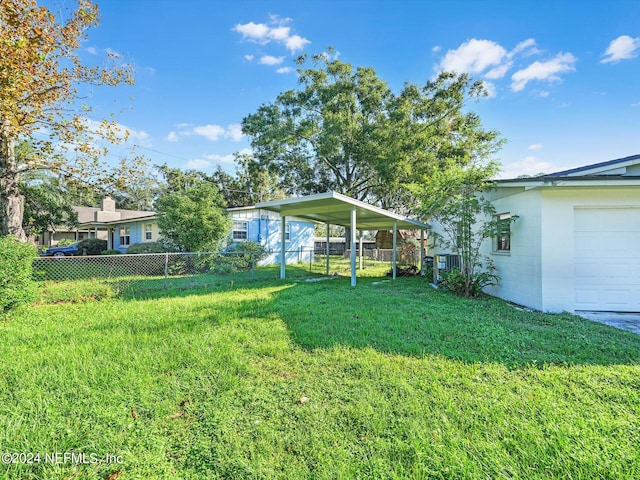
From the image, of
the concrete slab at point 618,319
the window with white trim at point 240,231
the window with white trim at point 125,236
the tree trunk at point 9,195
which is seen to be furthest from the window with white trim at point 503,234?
the window with white trim at point 125,236

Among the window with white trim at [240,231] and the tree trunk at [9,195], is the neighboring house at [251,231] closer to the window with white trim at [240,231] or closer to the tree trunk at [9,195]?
the window with white trim at [240,231]

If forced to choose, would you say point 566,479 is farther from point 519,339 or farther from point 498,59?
point 498,59

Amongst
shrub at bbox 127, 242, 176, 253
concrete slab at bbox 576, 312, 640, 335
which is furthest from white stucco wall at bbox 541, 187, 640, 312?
shrub at bbox 127, 242, 176, 253

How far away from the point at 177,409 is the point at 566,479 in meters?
2.92

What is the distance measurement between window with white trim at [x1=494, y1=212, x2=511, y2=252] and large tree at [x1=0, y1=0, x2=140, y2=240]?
38.3ft

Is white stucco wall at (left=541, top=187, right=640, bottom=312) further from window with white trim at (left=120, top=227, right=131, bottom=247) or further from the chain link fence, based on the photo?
window with white trim at (left=120, top=227, right=131, bottom=247)

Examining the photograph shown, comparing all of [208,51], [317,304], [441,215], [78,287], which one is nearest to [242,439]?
[317,304]

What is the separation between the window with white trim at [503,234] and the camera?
23.3 ft

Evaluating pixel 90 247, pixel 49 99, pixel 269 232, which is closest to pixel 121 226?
pixel 90 247

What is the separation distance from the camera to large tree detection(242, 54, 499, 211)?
749 inches

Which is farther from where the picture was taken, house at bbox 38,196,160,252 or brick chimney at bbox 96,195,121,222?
brick chimney at bbox 96,195,121,222

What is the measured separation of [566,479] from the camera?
5.90ft

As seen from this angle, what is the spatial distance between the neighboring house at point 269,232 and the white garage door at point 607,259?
11.1m

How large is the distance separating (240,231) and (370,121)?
484 inches
